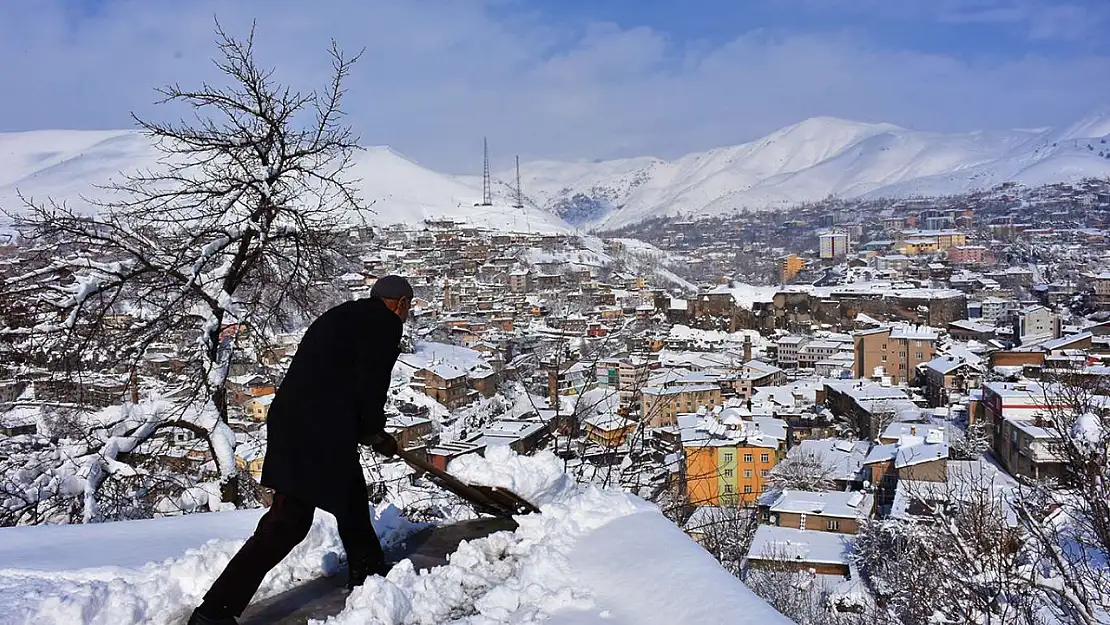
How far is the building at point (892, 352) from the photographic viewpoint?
31578 millimetres

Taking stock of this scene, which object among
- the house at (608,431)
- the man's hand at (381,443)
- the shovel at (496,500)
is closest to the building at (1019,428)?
the house at (608,431)

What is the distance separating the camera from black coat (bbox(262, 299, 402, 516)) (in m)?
2.13

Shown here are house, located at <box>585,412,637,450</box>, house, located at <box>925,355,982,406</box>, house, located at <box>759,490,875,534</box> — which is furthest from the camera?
house, located at <box>925,355,982,406</box>

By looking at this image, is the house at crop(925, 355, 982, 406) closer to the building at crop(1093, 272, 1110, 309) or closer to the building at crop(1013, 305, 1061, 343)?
the building at crop(1013, 305, 1061, 343)

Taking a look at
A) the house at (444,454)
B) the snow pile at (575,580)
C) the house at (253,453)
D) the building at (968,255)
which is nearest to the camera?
the snow pile at (575,580)

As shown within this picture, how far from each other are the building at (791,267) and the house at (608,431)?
207ft

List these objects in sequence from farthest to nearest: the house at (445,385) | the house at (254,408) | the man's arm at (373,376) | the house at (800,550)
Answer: the house at (445,385)
the house at (800,550)
the house at (254,408)
the man's arm at (373,376)

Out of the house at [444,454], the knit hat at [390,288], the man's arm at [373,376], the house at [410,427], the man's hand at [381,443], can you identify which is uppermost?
the knit hat at [390,288]

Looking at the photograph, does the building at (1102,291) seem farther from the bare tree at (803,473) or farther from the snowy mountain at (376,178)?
the snowy mountain at (376,178)

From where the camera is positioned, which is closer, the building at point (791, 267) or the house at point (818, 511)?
the house at point (818, 511)

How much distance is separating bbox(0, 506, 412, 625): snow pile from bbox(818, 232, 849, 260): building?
78039 millimetres

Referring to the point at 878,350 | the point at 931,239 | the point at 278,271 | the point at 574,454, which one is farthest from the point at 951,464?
the point at 931,239

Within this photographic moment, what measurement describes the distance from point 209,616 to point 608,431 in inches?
139

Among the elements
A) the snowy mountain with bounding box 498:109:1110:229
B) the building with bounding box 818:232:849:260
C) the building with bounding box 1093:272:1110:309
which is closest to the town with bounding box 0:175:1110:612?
the building with bounding box 1093:272:1110:309
